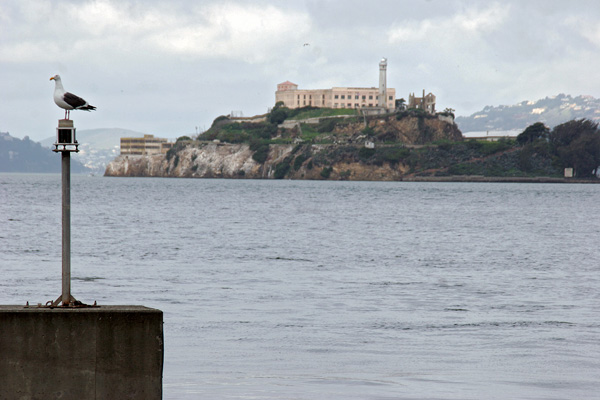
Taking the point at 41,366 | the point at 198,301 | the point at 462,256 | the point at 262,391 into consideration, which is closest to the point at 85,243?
the point at 462,256

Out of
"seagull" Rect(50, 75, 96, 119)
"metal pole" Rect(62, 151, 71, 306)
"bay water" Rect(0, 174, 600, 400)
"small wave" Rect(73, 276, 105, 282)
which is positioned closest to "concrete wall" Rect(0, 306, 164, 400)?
"metal pole" Rect(62, 151, 71, 306)

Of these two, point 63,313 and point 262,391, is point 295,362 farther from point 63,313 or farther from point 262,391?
point 63,313

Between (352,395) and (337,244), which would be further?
(337,244)

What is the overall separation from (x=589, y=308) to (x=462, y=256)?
17954 millimetres

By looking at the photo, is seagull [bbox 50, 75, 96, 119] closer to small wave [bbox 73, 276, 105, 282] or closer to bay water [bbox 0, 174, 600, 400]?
bay water [bbox 0, 174, 600, 400]

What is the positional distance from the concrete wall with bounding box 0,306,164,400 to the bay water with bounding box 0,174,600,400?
3.45 metres

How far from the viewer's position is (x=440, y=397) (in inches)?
485

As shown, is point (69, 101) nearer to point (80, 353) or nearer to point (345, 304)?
point (80, 353)

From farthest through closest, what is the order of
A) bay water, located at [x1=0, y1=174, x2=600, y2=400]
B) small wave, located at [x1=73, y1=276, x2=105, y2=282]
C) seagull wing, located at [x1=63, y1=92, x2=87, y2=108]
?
Result: small wave, located at [x1=73, y1=276, x2=105, y2=282], bay water, located at [x1=0, y1=174, x2=600, y2=400], seagull wing, located at [x1=63, y1=92, x2=87, y2=108]

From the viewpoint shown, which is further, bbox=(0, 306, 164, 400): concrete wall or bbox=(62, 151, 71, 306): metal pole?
bbox=(62, 151, 71, 306): metal pole

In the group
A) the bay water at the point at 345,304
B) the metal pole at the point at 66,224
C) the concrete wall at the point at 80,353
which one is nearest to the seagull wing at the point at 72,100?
the metal pole at the point at 66,224

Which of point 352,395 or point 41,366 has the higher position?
point 41,366

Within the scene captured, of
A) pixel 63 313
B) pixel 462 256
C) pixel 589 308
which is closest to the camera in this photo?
pixel 63 313

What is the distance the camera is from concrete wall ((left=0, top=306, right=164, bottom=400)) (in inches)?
335
